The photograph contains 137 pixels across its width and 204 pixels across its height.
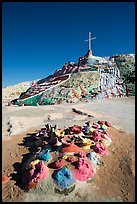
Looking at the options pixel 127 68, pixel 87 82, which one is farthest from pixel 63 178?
pixel 127 68

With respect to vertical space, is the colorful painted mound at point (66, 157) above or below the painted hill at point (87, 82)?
below

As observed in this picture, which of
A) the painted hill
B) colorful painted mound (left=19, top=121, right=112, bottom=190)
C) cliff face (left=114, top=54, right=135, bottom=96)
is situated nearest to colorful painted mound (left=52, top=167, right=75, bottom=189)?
colorful painted mound (left=19, top=121, right=112, bottom=190)

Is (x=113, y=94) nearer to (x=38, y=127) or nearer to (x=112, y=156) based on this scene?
(x=38, y=127)

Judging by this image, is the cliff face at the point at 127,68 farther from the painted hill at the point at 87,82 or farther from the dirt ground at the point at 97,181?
the dirt ground at the point at 97,181

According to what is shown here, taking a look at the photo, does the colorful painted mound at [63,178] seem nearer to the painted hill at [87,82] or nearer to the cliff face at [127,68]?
Result: the painted hill at [87,82]

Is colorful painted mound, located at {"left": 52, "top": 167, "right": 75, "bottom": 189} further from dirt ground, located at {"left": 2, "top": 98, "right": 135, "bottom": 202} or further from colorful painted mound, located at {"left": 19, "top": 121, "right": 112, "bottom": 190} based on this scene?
dirt ground, located at {"left": 2, "top": 98, "right": 135, "bottom": 202}

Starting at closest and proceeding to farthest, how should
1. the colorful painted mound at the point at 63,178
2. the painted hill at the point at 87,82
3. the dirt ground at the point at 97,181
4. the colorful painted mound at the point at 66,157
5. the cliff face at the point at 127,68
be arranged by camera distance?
the dirt ground at the point at 97,181
the colorful painted mound at the point at 63,178
the colorful painted mound at the point at 66,157
the painted hill at the point at 87,82
the cliff face at the point at 127,68

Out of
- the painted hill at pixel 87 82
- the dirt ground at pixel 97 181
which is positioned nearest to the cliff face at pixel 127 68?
the painted hill at pixel 87 82

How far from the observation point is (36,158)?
734 cm

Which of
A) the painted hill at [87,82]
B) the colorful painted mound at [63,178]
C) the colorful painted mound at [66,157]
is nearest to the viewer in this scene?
the colorful painted mound at [63,178]

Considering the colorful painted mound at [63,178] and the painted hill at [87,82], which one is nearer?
the colorful painted mound at [63,178]

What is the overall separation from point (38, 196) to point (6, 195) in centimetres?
107

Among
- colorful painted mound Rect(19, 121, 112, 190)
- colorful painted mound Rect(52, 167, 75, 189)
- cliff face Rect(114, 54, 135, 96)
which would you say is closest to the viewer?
colorful painted mound Rect(52, 167, 75, 189)

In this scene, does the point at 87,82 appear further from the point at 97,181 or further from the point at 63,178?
the point at 63,178
